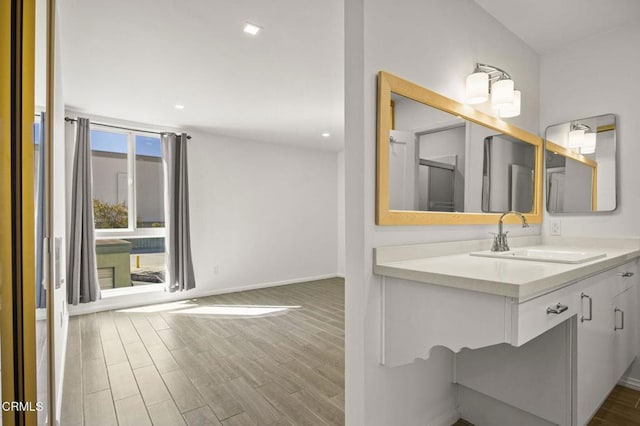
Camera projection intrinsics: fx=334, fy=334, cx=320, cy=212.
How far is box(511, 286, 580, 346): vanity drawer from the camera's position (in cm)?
111

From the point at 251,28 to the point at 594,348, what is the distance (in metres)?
2.63

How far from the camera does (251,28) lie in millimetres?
→ 2150

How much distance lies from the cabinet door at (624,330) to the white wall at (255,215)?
443cm

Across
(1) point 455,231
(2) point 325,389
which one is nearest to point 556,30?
(1) point 455,231

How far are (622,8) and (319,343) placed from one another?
3.25 meters

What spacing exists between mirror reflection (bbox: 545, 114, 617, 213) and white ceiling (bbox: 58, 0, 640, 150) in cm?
66

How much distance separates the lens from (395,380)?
1.58m

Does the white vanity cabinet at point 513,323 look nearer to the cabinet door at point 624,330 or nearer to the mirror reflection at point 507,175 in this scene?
the cabinet door at point 624,330

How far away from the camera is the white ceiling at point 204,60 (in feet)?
6.51

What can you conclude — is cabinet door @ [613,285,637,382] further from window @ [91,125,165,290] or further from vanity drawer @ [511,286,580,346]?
window @ [91,125,165,290]

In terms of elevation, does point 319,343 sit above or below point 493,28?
below

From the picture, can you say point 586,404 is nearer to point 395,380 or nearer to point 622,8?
point 395,380

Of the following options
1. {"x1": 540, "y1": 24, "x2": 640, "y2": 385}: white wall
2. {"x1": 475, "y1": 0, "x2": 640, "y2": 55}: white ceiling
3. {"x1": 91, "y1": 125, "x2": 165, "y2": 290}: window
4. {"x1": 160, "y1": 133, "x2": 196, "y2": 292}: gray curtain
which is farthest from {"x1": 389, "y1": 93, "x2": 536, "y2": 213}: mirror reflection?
{"x1": 91, "y1": 125, "x2": 165, "y2": 290}: window

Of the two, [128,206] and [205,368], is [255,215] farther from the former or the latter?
[205,368]
